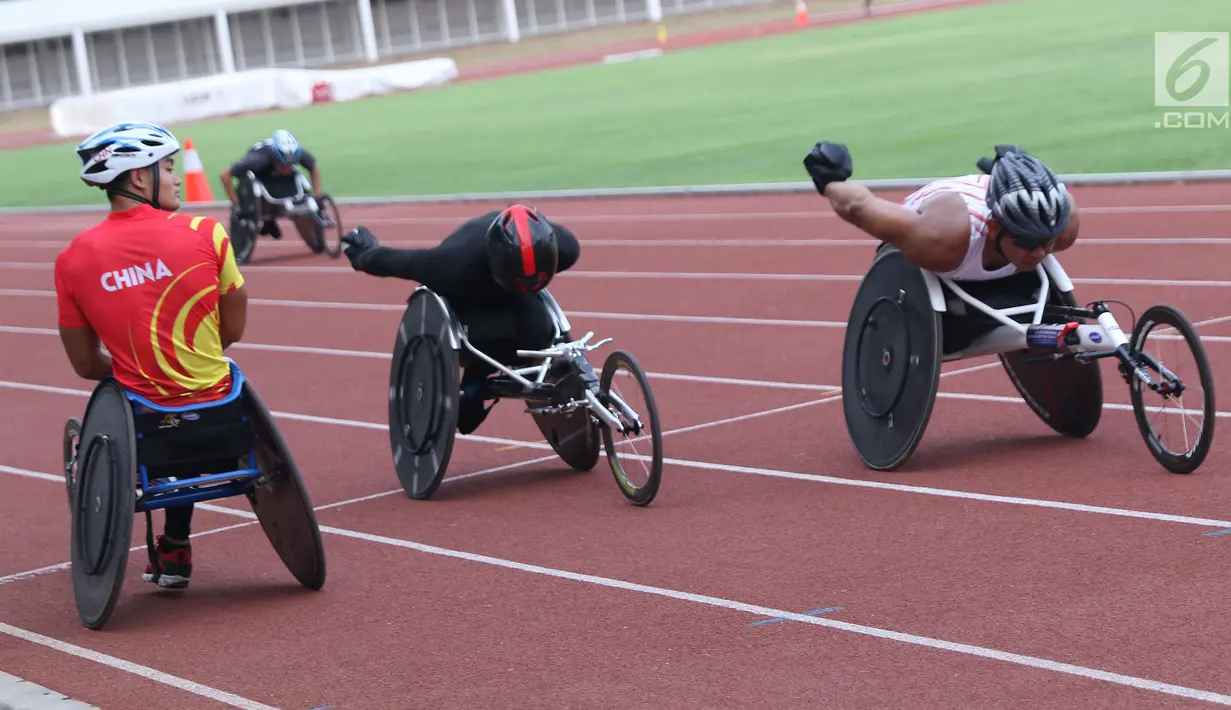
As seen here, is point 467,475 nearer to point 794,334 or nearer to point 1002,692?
point 794,334

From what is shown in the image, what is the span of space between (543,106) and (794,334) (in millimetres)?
27751

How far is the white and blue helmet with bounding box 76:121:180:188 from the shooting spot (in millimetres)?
6879

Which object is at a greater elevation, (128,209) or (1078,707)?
(128,209)

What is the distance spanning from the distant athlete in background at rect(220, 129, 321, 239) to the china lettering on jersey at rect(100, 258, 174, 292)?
1439cm

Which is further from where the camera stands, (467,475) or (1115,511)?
(467,475)

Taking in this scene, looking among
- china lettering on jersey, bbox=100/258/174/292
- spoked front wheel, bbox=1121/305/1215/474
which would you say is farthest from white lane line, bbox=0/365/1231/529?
china lettering on jersey, bbox=100/258/174/292

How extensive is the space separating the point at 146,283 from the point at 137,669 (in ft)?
4.85

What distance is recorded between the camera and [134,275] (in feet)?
22.6

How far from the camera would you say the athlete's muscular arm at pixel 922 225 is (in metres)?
8.14

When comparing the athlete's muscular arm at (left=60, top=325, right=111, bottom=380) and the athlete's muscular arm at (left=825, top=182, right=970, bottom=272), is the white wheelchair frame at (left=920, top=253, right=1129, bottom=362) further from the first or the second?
the athlete's muscular arm at (left=60, top=325, right=111, bottom=380)

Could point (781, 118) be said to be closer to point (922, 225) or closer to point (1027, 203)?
point (922, 225)

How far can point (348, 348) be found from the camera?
1499cm

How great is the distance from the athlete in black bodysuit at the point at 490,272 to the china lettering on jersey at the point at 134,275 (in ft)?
6.74

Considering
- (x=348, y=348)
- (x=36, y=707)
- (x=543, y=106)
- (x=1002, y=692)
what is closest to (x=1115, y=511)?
(x=1002, y=692)
